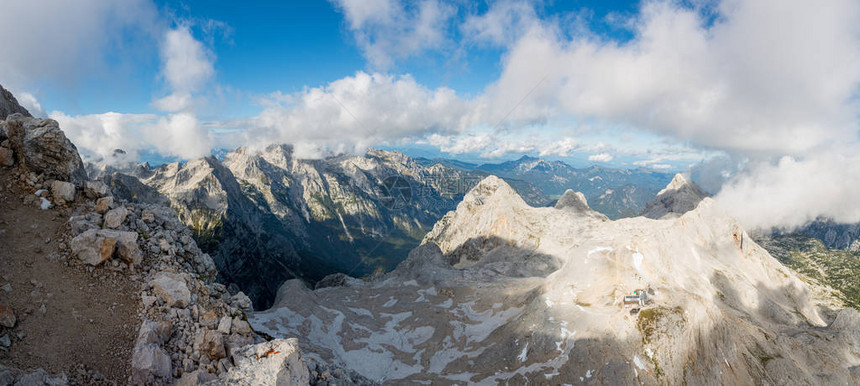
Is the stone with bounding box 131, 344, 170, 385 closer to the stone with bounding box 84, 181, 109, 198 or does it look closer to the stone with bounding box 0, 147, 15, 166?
the stone with bounding box 84, 181, 109, 198

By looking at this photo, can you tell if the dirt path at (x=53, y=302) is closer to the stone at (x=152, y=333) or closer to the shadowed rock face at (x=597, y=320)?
the stone at (x=152, y=333)

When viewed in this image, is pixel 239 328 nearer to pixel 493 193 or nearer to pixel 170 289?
pixel 170 289

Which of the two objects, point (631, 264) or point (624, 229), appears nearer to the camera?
point (631, 264)

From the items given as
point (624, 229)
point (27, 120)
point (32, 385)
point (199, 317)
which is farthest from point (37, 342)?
point (624, 229)

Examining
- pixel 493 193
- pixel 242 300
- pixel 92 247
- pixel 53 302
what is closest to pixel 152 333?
pixel 53 302

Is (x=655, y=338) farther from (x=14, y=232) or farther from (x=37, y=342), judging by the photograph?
(x=14, y=232)

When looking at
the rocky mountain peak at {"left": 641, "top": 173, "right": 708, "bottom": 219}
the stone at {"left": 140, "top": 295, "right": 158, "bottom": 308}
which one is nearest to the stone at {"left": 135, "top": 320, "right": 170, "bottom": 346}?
the stone at {"left": 140, "top": 295, "right": 158, "bottom": 308}

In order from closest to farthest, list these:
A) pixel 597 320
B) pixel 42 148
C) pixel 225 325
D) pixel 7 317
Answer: pixel 7 317, pixel 225 325, pixel 42 148, pixel 597 320
